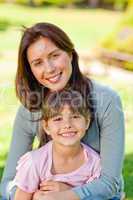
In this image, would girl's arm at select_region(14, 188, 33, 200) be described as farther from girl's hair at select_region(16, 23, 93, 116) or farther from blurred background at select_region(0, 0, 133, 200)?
blurred background at select_region(0, 0, 133, 200)

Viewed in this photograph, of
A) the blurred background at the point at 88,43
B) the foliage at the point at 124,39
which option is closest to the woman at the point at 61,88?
the blurred background at the point at 88,43

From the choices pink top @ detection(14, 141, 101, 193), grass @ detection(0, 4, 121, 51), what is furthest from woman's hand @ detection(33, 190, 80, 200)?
grass @ detection(0, 4, 121, 51)

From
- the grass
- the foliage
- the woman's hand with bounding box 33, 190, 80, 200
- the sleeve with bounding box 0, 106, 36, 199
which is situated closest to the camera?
the woman's hand with bounding box 33, 190, 80, 200

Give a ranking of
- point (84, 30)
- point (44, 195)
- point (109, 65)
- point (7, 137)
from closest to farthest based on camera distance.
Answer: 1. point (44, 195)
2. point (7, 137)
3. point (109, 65)
4. point (84, 30)

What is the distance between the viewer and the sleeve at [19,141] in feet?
12.9

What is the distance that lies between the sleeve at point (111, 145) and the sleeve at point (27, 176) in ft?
1.10

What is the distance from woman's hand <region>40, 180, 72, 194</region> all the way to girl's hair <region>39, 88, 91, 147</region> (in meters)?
0.36

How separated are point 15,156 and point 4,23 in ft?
58.1

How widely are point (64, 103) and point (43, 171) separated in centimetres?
43

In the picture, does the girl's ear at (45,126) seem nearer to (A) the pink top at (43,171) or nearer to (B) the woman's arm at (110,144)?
(A) the pink top at (43,171)

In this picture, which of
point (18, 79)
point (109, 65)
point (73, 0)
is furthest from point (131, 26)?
point (73, 0)

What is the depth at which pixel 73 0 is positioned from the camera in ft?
88.0

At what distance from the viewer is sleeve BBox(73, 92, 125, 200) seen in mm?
3721

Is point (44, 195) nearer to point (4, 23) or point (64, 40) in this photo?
point (64, 40)
